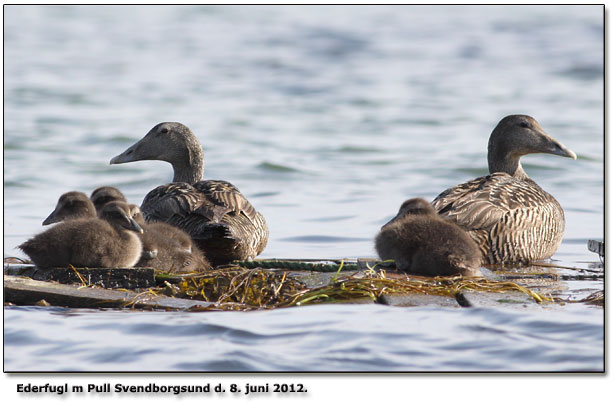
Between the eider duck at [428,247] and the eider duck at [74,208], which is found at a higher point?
the eider duck at [74,208]

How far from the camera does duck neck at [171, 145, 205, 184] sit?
1082cm

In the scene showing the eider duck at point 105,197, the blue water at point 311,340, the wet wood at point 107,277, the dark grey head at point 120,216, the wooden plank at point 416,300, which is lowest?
the blue water at point 311,340

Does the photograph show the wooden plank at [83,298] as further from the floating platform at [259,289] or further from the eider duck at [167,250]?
the eider duck at [167,250]

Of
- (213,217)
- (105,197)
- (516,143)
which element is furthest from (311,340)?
(516,143)

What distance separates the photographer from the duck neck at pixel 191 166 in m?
10.8

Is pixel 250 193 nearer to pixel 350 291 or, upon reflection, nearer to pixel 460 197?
pixel 460 197

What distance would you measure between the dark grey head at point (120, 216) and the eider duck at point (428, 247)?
189 centimetres

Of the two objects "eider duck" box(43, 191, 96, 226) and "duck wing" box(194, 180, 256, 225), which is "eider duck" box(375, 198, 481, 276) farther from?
"eider duck" box(43, 191, 96, 226)

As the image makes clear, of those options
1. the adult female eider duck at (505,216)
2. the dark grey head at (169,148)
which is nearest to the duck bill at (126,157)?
the dark grey head at (169,148)

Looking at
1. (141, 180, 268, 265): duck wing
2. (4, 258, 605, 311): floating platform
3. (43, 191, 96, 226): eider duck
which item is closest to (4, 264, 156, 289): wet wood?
(4, 258, 605, 311): floating platform

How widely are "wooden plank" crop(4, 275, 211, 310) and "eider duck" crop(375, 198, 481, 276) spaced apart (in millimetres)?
1696

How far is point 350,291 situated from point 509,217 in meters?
2.62

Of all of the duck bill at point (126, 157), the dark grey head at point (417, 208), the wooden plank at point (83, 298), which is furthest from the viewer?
the duck bill at point (126, 157)

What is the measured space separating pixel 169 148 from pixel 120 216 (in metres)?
3.54
